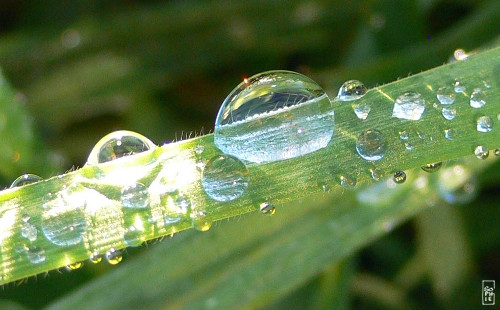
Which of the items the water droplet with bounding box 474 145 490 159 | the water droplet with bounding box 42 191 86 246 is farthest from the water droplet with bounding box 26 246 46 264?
the water droplet with bounding box 474 145 490 159

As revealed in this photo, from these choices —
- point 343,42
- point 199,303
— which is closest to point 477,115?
point 199,303

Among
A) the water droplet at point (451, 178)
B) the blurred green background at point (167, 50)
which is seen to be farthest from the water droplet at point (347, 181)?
the blurred green background at point (167, 50)

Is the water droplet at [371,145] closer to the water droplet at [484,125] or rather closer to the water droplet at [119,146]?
the water droplet at [484,125]

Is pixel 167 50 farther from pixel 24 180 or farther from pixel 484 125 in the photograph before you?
pixel 484 125

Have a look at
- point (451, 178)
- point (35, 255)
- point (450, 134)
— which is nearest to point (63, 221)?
point (35, 255)

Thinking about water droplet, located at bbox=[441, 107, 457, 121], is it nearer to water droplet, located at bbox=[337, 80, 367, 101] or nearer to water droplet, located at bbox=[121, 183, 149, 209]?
water droplet, located at bbox=[337, 80, 367, 101]

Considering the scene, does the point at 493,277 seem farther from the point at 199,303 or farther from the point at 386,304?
the point at 199,303
